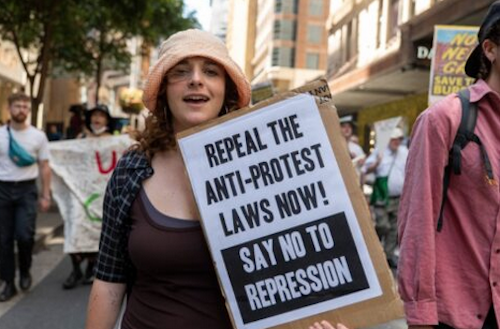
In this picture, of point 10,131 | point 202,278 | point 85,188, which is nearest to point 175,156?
point 202,278

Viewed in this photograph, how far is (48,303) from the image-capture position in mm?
6223

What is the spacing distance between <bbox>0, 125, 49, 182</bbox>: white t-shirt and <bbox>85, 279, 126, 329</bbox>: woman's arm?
15.1ft

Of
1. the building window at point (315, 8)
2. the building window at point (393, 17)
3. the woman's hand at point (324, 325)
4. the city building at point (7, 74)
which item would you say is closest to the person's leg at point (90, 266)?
the woman's hand at point (324, 325)

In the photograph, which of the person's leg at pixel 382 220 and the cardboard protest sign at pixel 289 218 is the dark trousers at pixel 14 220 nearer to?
the person's leg at pixel 382 220

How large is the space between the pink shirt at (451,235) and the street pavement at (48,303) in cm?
187

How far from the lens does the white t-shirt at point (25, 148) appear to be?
20.4 feet

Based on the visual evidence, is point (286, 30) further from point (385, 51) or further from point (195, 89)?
point (195, 89)

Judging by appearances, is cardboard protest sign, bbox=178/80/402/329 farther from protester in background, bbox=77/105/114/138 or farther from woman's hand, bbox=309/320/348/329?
protester in background, bbox=77/105/114/138

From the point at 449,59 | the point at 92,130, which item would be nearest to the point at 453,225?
the point at 92,130

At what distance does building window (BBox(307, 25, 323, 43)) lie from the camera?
64062 millimetres

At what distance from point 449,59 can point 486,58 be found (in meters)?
6.64

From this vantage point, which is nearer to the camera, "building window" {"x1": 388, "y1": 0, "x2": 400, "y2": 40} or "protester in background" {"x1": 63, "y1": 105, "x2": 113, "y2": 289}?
"protester in background" {"x1": 63, "y1": 105, "x2": 113, "y2": 289}

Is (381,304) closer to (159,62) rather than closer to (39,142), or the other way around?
(159,62)

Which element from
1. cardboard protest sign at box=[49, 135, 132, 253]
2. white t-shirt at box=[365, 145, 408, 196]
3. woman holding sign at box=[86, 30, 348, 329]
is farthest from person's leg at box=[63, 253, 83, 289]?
woman holding sign at box=[86, 30, 348, 329]
